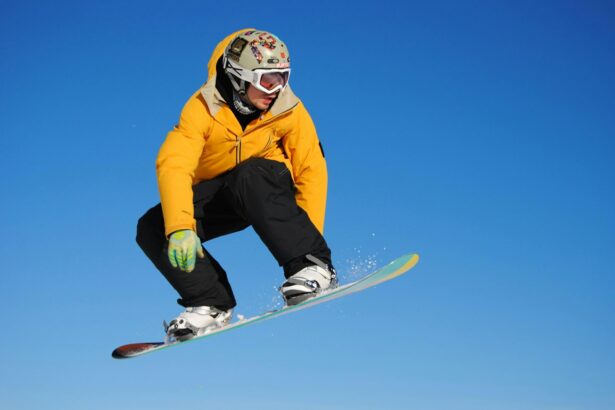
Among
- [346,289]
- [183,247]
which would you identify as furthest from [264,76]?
[346,289]

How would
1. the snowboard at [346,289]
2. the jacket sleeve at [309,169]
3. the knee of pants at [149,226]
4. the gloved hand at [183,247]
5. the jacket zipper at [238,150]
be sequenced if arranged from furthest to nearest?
the knee of pants at [149,226]
the jacket sleeve at [309,169]
the jacket zipper at [238,150]
the snowboard at [346,289]
the gloved hand at [183,247]

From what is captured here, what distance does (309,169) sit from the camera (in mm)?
10383

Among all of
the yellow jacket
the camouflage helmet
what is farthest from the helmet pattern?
the yellow jacket

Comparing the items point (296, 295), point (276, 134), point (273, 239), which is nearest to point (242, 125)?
point (276, 134)

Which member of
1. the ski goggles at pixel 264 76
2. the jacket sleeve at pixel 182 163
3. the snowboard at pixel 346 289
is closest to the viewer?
the jacket sleeve at pixel 182 163

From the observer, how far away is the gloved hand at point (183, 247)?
30.7 ft

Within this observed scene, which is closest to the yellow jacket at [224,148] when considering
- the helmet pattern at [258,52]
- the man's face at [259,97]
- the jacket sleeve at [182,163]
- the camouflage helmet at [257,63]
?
the jacket sleeve at [182,163]

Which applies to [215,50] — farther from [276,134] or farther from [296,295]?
[296,295]

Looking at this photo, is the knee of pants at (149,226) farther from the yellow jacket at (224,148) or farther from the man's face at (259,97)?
the man's face at (259,97)

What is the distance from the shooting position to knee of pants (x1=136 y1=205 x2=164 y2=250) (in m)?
10.5

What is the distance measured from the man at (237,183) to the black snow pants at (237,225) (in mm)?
11

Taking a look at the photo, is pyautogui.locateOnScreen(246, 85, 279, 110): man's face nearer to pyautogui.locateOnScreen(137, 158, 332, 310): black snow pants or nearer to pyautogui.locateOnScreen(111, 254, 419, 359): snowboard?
pyautogui.locateOnScreen(137, 158, 332, 310): black snow pants

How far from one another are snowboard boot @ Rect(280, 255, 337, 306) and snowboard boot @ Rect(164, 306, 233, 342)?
35.0 inches

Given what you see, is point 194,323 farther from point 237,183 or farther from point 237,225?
point 237,183
